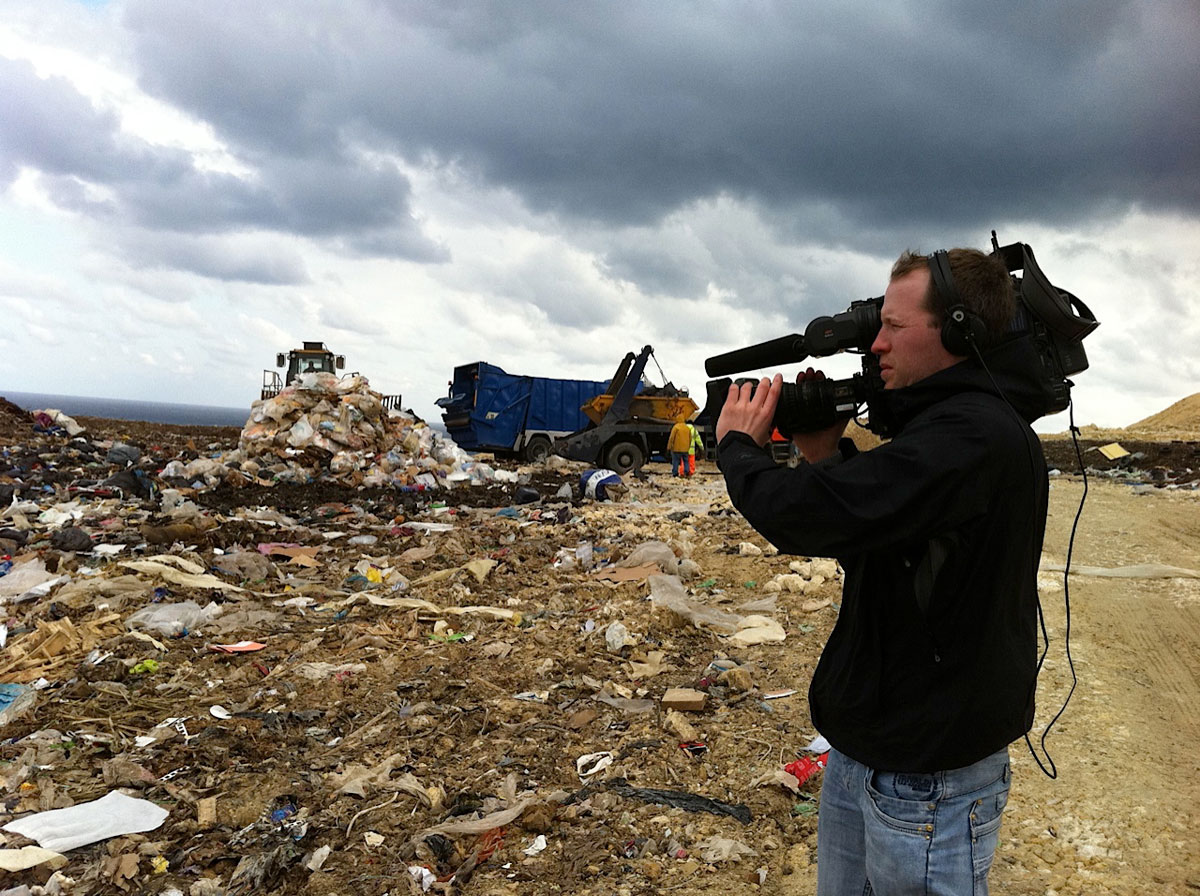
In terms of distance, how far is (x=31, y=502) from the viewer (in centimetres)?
1083

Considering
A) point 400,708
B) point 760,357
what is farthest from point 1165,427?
point 760,357

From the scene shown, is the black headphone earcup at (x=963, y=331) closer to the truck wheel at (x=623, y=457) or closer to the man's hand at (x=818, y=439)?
the man's hand at (x=818, y=439)

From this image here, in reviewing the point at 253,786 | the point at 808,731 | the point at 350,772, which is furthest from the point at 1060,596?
the point at 253,786

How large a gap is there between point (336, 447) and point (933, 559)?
15.1 m

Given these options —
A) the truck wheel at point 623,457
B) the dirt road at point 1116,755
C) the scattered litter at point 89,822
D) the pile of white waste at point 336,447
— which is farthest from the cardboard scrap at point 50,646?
the truck wheel at point 623,457

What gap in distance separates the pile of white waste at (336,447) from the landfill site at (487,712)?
4.08 m

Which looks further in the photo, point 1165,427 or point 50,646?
point 1165,427

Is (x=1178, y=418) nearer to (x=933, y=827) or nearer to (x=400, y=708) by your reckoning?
(x=400, y=708)

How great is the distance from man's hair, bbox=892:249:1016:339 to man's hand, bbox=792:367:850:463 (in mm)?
326

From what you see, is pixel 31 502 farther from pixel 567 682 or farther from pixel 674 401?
pixel 674 401

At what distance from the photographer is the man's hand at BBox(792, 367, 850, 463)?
6.09 feet

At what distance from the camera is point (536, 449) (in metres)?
20.0

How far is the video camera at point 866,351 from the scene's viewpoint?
1623mm

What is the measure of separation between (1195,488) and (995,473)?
52.3ft
